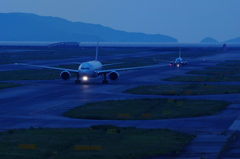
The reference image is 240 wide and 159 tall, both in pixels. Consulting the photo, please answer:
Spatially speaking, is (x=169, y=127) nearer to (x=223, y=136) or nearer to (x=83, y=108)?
(x=223, y=136)

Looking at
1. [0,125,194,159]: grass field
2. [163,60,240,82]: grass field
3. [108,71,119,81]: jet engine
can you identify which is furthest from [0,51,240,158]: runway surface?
[163,60,240,82]: grass field

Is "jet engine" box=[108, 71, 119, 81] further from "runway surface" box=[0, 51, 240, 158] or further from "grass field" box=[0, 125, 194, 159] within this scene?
"grass field" box=[0, 125, 194, 159]

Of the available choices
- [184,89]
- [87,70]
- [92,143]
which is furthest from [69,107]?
[87,70]

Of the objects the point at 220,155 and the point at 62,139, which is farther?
the point at 62,139

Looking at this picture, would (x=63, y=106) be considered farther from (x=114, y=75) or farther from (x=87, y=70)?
(x=114, y=75)

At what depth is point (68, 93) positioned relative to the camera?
50.3 m

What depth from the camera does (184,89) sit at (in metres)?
54.9

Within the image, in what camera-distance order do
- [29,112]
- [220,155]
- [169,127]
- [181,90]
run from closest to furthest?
[220,155] < [169,127] < [29,112] < [181,90]

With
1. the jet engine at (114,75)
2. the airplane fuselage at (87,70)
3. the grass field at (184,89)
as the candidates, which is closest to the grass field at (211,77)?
the grass field at (184,89)

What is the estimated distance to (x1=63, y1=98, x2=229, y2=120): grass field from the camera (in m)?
35.0

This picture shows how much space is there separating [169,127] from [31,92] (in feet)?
80.8

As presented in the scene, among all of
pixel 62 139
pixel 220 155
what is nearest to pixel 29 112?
pixel 62 139

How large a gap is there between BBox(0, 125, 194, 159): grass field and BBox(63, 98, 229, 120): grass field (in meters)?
5.65

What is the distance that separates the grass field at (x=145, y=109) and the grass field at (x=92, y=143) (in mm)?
5646
